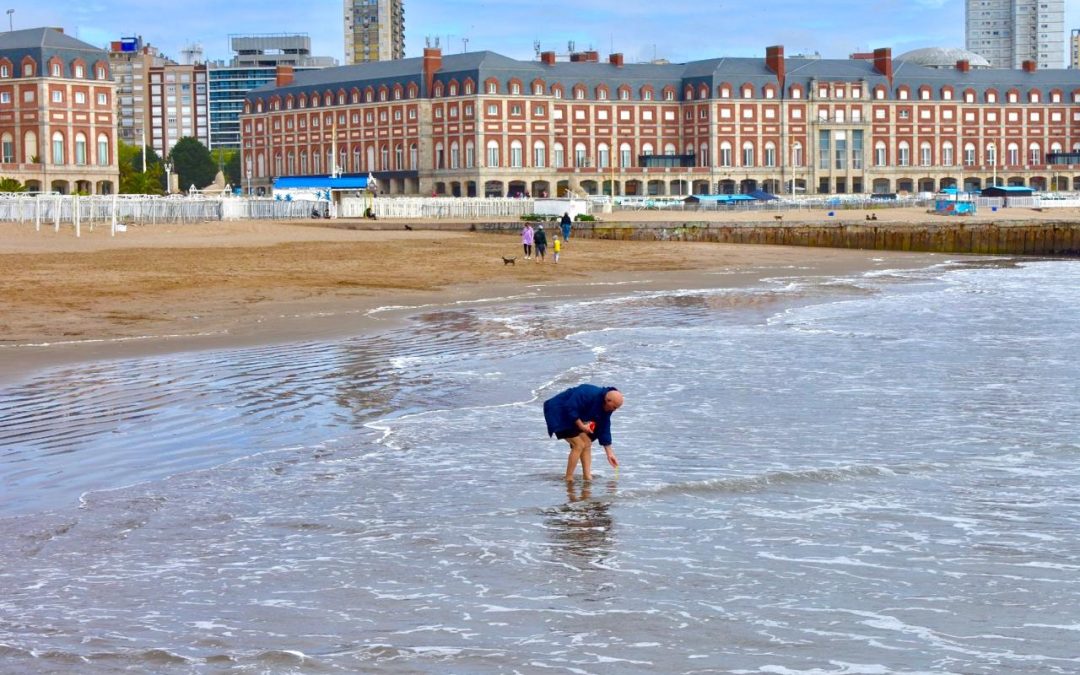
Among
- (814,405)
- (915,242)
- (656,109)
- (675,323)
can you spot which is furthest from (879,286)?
(656,109)

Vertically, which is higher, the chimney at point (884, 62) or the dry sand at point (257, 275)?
the chimney at point (884, 62)

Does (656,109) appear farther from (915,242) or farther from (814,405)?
(814,405)

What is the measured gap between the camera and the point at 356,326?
30891 mm

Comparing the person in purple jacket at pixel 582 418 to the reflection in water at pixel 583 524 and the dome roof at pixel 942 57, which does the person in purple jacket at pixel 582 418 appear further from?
the dome roof at pixel 942 57

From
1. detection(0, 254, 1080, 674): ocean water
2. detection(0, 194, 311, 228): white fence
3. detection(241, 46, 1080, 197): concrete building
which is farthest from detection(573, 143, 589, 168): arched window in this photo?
detection(0, 254, 1080, 674): ocean water

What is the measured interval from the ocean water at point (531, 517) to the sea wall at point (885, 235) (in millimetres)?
52731

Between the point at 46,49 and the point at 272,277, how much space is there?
88.6 metres

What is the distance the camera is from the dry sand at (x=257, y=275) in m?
28.6

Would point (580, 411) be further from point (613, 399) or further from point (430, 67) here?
point (430, 67)

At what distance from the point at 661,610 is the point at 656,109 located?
14091 centimetres

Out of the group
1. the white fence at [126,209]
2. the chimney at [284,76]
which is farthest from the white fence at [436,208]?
the chimney at [284,76]

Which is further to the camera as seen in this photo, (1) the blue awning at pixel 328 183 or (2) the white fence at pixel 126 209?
(1) the blue awning at pixel 328 183

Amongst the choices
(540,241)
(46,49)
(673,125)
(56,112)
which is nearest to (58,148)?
(56,112)

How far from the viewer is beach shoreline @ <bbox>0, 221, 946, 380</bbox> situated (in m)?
28.4
